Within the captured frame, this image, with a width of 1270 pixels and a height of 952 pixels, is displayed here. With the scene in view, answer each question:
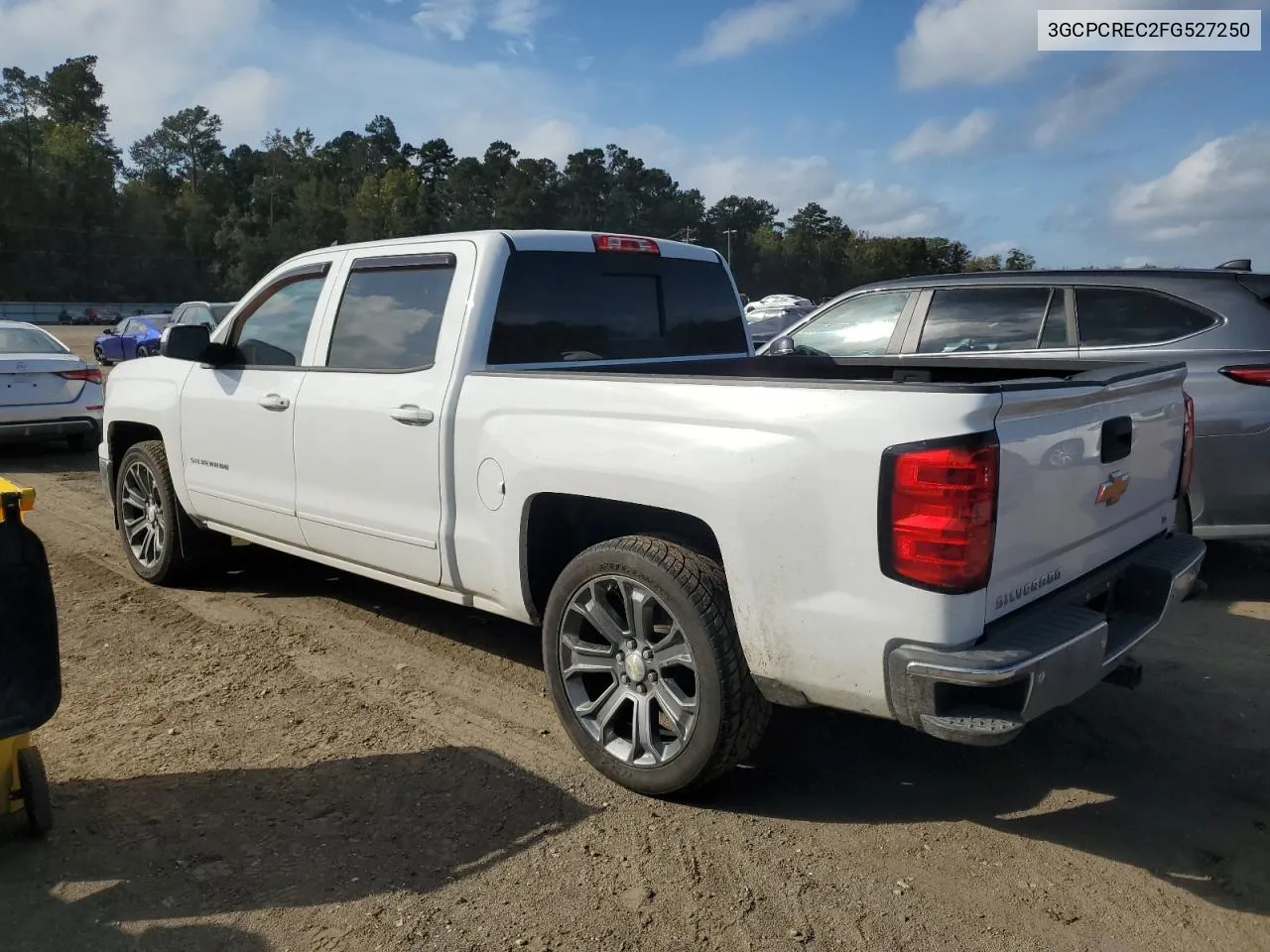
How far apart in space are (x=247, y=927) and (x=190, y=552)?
3440mm

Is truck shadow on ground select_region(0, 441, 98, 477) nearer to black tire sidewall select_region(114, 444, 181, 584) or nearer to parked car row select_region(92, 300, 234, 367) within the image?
black tire sidewall select_region(114, 444, 181, 584)

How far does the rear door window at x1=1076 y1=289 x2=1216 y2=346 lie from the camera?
5.61 meters

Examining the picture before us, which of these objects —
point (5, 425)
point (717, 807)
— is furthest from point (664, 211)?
point (717, 807)

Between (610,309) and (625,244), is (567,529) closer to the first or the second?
(610,309)

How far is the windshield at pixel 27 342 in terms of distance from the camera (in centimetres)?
1046

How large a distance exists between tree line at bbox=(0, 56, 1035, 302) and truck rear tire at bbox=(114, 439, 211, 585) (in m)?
80.4

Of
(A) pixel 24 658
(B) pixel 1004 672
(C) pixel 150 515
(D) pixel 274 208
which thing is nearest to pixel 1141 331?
(B) pixel 1004 672

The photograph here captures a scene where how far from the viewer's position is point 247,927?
2.70 m

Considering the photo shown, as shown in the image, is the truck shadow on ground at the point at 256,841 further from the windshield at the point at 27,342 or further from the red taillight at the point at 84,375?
the windshield at the point at 27,342

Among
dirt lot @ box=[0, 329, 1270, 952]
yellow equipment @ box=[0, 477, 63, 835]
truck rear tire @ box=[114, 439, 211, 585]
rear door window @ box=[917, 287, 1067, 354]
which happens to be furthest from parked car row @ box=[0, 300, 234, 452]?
rear door window @ box=[917, 287, 1067, 354]

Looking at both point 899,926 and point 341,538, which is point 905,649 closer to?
point 899,926

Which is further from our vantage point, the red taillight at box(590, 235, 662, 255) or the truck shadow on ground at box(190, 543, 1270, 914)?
the red taillight at box(590, 235, 662, 255)

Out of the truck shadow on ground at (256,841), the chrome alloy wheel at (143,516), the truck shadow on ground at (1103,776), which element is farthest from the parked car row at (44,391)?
the truck shadow on ground at (256,841)

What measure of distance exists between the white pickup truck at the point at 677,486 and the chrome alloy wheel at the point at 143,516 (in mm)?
469
